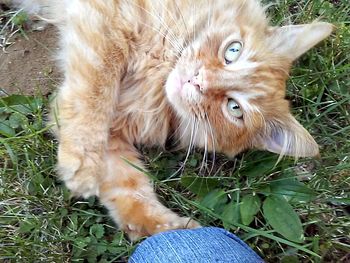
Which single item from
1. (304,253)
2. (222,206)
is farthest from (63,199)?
(304,253)

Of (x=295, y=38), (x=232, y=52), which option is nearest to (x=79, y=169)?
(x=232, y=52)

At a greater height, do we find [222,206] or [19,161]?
[222,206]

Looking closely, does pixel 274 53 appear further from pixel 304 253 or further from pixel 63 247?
pixel 63 247

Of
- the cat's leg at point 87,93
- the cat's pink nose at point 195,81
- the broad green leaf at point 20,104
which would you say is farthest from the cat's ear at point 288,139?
the broad green leaf at point 20,104

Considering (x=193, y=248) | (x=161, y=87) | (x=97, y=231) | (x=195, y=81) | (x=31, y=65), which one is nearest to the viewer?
(x=193, y=248)

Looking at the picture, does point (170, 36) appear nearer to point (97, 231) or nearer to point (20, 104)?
point (20, 104)
